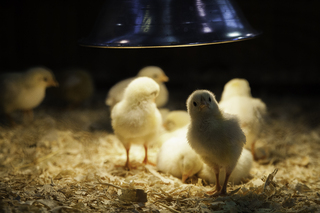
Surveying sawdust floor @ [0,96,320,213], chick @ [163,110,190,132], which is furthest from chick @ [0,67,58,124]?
chick @ [163,110,190,132]

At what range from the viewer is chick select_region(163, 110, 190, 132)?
10.9 ft

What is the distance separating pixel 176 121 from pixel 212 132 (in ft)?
Result: 4.23

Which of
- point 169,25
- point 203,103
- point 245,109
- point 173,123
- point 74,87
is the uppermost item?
point 169,25

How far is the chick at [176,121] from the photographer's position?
3.32m

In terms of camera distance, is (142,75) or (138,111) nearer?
(138,111)

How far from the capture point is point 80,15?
16.8ft

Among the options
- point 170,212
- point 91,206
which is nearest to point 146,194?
point 170,212

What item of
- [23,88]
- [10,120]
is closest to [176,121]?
[23,88]

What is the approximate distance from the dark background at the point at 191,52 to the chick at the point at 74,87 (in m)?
0.57

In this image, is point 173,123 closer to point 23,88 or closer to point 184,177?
point 184,177

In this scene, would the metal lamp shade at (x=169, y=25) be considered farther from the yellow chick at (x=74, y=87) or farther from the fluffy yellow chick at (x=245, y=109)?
the yellow chick at (x=74, y=87)

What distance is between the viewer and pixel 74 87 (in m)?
4.61

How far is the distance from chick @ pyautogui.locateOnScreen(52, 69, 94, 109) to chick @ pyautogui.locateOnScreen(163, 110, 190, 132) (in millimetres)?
1772

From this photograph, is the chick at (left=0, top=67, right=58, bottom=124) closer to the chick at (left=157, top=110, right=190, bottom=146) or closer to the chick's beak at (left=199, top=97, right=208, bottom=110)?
the chick at (left=157, top=110, right=190, bottom=146)
